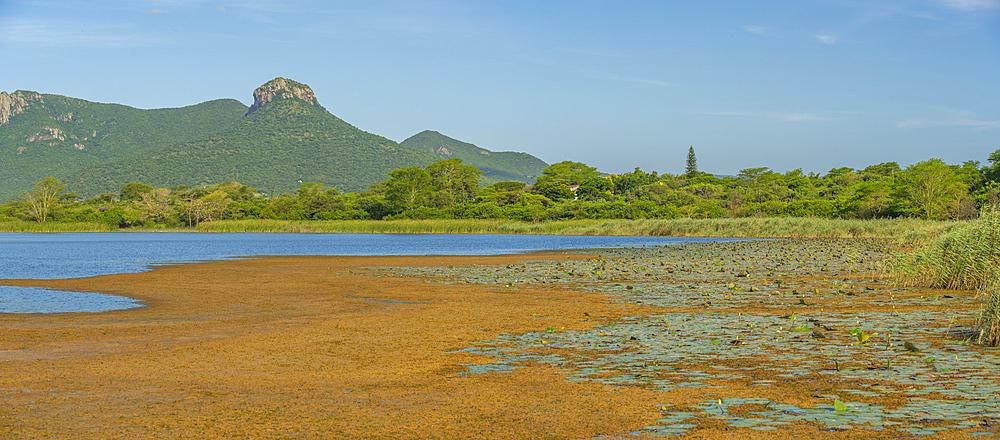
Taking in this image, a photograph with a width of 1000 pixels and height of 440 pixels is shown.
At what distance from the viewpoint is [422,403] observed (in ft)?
25.8

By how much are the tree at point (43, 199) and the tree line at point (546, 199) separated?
22 centimetres

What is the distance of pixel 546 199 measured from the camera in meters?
136

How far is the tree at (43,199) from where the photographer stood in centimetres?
11631

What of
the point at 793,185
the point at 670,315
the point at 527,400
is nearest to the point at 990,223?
the point at 670,315

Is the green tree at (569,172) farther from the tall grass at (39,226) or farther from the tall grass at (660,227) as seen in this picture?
the tall grass at (39,226)

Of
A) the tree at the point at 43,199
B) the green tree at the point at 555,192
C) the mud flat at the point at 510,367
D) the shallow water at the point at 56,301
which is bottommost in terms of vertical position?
the shallow water at the point at 56,301

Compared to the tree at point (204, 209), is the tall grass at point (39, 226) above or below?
below

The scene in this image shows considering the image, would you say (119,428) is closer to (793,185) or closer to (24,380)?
(24,380)

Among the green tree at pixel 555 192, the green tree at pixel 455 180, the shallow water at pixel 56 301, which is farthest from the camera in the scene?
the green tree at pixel 555 192

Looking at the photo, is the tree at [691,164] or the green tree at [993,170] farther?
the tree at [691,164]

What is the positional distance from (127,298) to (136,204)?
119 m

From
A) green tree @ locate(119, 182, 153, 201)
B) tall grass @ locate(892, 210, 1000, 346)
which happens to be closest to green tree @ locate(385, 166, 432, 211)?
green tree @ locate(119, 182, 153, 201)

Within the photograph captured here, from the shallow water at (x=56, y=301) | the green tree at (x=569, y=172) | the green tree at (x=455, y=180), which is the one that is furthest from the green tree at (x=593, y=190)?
the shallow water at (x=56, y=301)

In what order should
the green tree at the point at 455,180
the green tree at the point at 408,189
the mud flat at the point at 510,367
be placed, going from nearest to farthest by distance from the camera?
the mud flat at the point at 510,367 → the green tree at the point at 408,189 → the green tree at the point at 455,180
